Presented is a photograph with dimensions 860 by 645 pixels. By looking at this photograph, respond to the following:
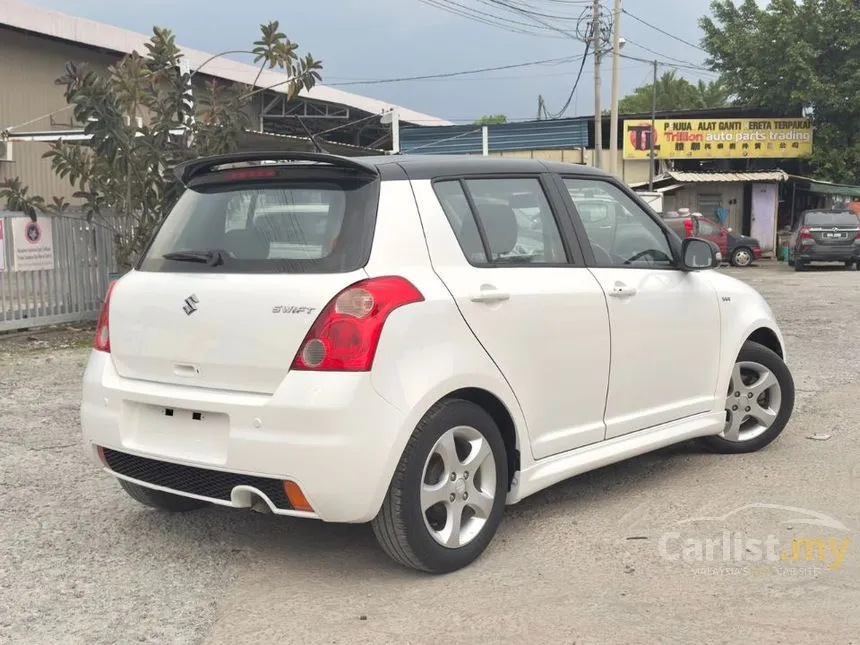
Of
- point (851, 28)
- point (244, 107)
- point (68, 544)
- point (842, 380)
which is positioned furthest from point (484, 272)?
point (851, 28)

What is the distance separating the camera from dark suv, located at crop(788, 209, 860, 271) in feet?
73.2

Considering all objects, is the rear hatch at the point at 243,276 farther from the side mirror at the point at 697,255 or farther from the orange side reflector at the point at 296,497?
the side mirror at the point at 697,255

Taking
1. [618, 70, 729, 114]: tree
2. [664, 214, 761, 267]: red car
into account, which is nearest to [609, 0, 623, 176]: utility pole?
[664, 214, 761, 267]: red car

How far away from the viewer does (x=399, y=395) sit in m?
3.32

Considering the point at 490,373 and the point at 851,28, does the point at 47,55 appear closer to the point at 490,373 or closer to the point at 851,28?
the point at 490,373

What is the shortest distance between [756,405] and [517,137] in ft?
90.7

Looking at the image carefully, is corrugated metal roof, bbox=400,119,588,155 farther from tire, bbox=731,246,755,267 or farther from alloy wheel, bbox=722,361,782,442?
alloy wheel, bbox=722,361,782,442

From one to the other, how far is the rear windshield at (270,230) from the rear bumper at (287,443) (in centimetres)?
50

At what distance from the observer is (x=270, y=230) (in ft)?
12.1

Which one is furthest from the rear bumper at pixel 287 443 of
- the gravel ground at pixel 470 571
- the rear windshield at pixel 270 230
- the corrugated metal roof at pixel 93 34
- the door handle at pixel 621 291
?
the corrugated metal roof at pixel 93 34

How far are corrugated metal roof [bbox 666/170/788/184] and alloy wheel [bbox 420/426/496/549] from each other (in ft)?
92.5

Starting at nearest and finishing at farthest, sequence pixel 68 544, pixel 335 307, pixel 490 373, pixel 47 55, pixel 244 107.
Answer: pixel 335 307
pixel 490 373
pixel 68 544
pixel 244 107
pixel 47 55

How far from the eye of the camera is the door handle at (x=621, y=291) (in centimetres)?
432

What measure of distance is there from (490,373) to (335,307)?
74 centimetres
